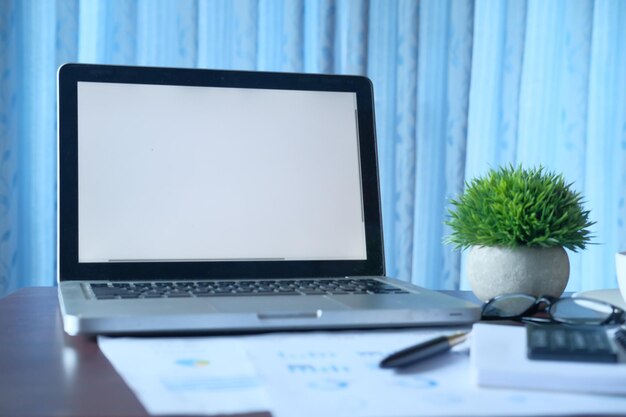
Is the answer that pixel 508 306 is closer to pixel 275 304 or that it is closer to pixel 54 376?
pixel 275 304

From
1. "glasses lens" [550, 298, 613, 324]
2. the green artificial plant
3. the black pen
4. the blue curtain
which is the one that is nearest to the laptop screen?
the green artificial plant

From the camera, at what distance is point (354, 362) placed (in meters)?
0.49

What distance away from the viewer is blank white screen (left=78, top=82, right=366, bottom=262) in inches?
33.5

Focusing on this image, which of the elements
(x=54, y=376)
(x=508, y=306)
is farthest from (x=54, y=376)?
(x=508, y=306)

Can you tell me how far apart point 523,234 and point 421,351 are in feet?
1.16

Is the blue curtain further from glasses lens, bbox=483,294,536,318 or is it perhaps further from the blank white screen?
glasses lens, bbox=483,294,536,318

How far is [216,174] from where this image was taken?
0.89 m

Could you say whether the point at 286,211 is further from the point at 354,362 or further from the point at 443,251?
the point at 443,251

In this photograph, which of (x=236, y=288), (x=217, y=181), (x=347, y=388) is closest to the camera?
(x=347, y=388)

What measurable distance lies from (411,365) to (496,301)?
27 cm

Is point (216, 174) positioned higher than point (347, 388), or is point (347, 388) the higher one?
point (216, 174)

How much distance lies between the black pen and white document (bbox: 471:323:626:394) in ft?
0.11

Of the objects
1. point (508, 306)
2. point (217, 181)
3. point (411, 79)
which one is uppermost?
point (411, 79)

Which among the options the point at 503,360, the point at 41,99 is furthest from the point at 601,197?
the point at 503,360
